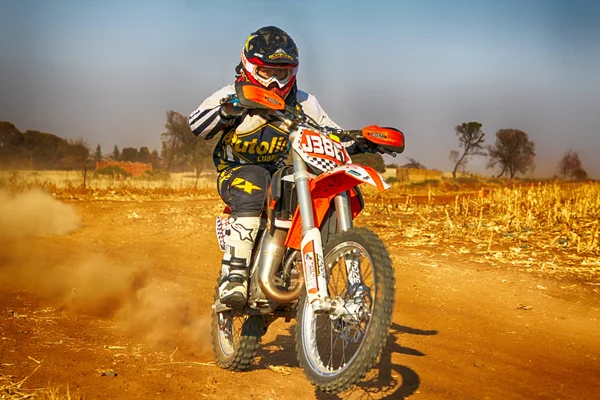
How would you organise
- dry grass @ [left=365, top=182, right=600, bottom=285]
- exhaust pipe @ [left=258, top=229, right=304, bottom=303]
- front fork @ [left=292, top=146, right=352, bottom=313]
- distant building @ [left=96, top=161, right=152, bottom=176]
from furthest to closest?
distant building @ [left=96, top=161, right=152, bottom=176]
dry grass @ [left=365, top=182, right=600, bottom=285]
exhaust pipe @ [left=258, top=229, right=304, bottom=303]
front fork @ [left=292, top=146, right=352, bottom=313]

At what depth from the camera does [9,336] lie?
248 inches

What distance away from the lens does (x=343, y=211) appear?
A: 4.73 meters

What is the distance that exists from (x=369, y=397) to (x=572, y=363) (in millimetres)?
2481

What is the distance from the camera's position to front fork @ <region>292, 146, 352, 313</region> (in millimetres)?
4469

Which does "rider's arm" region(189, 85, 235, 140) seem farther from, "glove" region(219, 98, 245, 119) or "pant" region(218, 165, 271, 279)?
"pant" region(218, 165, 271, 279)

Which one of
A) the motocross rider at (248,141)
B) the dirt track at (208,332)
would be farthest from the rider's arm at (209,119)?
the dirt track at (208,332)

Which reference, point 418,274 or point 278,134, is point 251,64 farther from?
point 418,274

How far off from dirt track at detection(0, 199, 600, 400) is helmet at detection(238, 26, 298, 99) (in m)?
2.65

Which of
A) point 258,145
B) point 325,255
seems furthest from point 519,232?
point 325,255

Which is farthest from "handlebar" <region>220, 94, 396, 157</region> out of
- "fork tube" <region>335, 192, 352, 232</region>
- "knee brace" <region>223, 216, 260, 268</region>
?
"knee brace" <region>223, 216, 260, 268</region>

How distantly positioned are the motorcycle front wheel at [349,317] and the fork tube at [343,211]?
0.13 meters

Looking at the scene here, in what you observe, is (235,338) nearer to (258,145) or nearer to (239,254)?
(239,254)

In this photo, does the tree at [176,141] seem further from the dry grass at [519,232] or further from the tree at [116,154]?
the dry grass at [519,232]

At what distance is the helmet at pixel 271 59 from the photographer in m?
5.32
